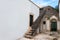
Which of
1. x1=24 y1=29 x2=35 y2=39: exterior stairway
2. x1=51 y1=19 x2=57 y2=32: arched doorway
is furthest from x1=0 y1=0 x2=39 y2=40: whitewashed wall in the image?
x1=51 y1=19 x2=57 y2=32: arched doorway

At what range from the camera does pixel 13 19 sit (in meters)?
8.85

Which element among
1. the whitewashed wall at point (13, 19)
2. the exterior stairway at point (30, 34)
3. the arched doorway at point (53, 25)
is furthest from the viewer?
the arched doorway at point (53, 25)

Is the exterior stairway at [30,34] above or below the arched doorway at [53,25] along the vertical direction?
below

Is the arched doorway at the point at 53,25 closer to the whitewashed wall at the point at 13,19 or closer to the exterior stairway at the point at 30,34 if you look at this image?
the exterior stairway at the point at 30,34

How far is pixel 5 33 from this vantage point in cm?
779

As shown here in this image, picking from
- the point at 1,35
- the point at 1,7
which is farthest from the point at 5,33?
the point at 1,7

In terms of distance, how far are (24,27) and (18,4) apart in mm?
2231

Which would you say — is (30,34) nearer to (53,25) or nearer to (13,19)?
(13,19)

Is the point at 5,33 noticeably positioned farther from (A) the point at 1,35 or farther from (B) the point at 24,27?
(B) the point at 24,27

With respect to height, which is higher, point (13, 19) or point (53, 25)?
point (13, 19)

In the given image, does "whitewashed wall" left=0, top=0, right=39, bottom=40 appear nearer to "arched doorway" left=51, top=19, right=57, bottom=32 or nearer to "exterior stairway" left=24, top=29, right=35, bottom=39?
"exterior stairway" left=24, top=29, right=35, bottom=39

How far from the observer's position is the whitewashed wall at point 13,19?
756 cm

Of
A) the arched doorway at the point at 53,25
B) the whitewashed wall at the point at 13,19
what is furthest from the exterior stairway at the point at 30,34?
the arched doorway at the point at 53,25

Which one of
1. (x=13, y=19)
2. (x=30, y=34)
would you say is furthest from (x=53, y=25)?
(x=13, y=19)
